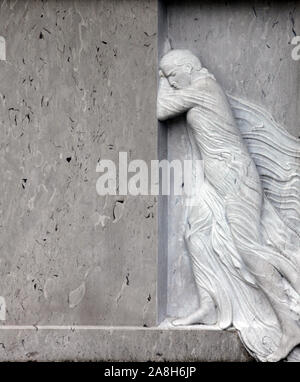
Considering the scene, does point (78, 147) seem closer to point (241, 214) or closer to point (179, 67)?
point (179, 67)

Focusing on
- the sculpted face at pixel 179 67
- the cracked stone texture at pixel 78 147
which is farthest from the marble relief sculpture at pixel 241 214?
the cracked stone texture at pixel 78 147

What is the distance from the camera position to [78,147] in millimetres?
5074

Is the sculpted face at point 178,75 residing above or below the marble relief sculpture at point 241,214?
above

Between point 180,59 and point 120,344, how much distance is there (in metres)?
1.41

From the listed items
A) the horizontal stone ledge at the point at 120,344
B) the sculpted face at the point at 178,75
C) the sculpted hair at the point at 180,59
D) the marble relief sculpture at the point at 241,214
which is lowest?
the horizontal stone ledge at the point at 120,344

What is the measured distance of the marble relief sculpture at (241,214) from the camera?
16.5 ft

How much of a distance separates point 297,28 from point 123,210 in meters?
1.23

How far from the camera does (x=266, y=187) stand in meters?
5.11

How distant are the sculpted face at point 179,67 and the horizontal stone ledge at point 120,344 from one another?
1.19 meters

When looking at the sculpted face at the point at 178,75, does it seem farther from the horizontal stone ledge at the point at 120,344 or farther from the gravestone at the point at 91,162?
the horizontal stone ledge at the point at 120,344

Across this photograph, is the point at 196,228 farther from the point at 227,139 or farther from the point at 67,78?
the point at 67,78

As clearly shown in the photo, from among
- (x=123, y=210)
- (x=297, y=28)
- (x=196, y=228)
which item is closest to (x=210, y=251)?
(x=196, y=228)

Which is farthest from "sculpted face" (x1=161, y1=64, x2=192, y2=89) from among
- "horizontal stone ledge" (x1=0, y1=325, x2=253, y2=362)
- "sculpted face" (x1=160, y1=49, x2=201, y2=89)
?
"horizontal stone ledge" (x1=0, y1=325, x2=253, y2=362)

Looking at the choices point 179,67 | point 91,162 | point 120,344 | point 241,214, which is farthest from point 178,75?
point 120,344
